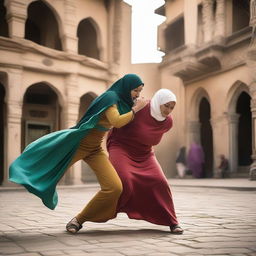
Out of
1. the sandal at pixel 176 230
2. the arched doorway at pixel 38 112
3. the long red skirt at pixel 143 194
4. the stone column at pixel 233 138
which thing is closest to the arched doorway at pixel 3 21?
the arched doorway at pixel 38 112

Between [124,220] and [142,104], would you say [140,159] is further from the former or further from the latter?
[124,220]

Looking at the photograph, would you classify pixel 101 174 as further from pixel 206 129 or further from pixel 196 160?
pixel 206 129

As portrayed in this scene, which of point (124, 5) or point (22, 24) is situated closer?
point (22, 24)

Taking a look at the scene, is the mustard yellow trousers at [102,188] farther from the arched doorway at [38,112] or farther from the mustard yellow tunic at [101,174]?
the arched doorway at [38,112]

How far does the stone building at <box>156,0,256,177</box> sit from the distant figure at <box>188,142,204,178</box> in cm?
66

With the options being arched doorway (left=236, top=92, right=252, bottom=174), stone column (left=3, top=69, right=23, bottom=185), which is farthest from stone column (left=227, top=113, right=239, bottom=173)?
stone column (left=3, top=69, right=23, bottom=185)

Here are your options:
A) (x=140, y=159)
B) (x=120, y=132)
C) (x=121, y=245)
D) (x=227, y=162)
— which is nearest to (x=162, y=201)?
(x=140, y=159)

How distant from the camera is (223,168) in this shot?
19.8 metres

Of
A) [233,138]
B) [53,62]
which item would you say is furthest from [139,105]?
[233,138]

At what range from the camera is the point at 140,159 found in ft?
15.5

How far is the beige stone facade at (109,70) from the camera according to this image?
1562 centimetres

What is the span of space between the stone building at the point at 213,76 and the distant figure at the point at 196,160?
0.66m

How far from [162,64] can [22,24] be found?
33.3 ft

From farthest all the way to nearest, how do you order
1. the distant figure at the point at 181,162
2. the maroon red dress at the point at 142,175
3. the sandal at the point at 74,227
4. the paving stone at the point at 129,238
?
the distant figure at the point at 181,162 < the maroon red dress at the point at 142,175 < the sandal at the point at 74,227 < the paving stone at the point at 129,238
